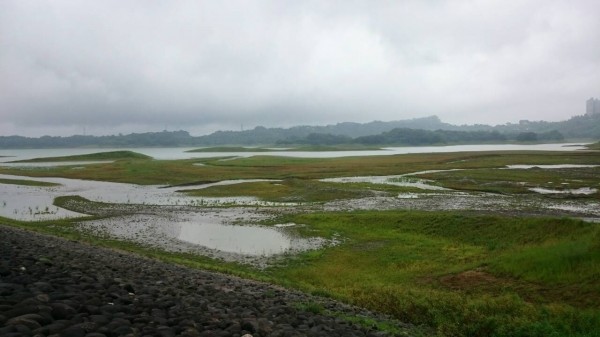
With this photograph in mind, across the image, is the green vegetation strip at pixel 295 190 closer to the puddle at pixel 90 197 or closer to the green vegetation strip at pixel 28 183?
the puddle at pixel 90 197

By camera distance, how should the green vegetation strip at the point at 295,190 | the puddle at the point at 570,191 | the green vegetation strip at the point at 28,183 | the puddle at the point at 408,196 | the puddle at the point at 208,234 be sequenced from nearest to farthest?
1. the puddle at the point at 208,234
2. the puddle at the point at 570,191
3. the puddle at the point at 408,196
4. the green vegetation strip at the point at 295,190
5. the green vegetation strip at the point at 28,183

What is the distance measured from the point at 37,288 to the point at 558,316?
17.7 metres

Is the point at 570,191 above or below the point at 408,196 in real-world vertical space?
above

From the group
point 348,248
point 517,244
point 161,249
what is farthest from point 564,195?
point 161,249

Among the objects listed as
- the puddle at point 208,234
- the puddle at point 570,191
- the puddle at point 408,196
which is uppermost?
the puddle at point 570,191

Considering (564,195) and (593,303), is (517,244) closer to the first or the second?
(593,303)

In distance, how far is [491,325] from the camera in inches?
602

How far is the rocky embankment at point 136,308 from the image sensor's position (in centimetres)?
858

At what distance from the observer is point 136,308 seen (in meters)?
10.8

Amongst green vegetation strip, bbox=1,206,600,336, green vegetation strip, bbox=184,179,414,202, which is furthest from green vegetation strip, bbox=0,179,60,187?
green vegetation strip, bbox=1,206,600,336

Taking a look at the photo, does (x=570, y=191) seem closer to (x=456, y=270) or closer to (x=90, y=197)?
(x=456, y=270)

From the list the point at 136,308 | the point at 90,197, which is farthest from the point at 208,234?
the point at 90,197

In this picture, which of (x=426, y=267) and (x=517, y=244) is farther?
(x=517, y=244)

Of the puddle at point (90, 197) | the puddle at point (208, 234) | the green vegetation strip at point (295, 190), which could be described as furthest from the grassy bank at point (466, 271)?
the puddle at point (90, 197)
